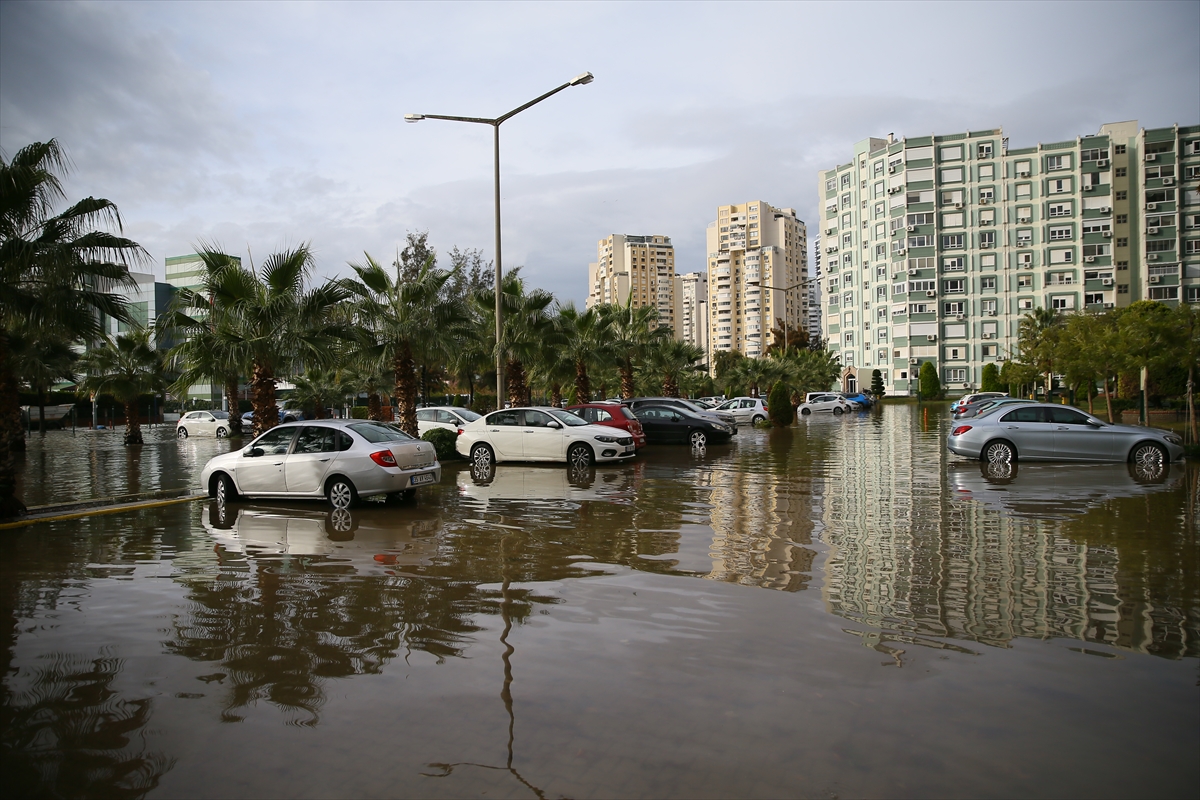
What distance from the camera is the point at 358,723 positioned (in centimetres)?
446

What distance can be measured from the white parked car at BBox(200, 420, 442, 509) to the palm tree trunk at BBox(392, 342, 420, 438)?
686 centimetres

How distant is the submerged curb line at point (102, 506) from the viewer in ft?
40.5

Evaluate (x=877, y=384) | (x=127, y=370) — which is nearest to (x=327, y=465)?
(x=127, y=370)

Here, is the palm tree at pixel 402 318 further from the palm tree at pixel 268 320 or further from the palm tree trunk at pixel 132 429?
the palm tree trunk at pixel 132 429

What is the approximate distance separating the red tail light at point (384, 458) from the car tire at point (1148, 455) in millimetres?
14721

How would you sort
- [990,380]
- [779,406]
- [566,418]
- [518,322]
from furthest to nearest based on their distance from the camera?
[990,380], [779,406], [518,322], [566,418]

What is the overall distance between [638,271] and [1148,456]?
502ft

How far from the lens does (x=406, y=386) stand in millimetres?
20938

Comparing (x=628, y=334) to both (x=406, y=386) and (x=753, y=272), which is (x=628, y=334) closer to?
(x=406, y=386)

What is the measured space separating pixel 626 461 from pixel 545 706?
16.1 metres

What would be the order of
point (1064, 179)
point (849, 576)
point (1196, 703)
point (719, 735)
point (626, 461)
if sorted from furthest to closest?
point (1064, 179)
point (626, 461)
point (849, 576)
point (1196, 703)
point (719, 735)

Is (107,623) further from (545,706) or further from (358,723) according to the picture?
(545,706)

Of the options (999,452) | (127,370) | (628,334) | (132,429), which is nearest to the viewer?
(999,452)

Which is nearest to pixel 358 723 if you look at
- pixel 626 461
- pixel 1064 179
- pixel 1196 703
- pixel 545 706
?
pixel 545 706
